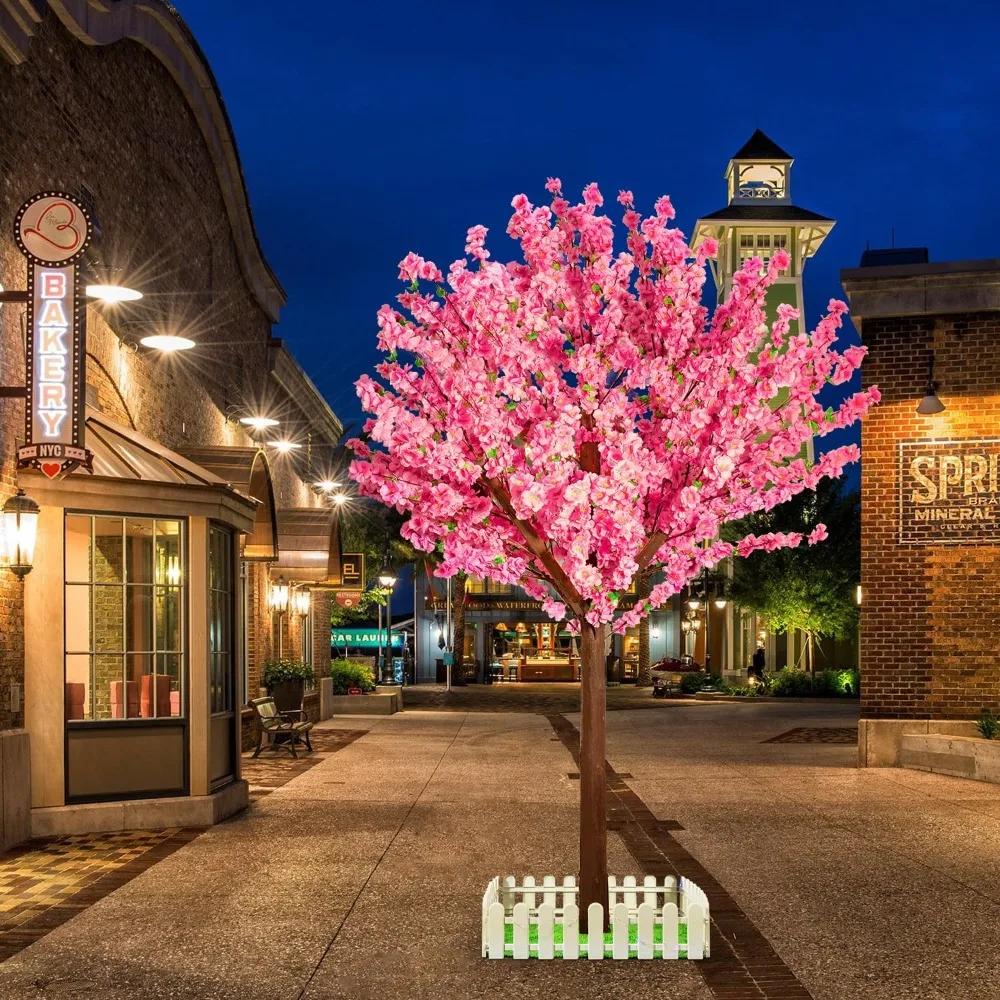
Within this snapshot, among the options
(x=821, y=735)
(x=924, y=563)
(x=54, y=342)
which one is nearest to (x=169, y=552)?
(x=54, y=342)

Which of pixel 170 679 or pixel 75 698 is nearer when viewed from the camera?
pixel 75 698

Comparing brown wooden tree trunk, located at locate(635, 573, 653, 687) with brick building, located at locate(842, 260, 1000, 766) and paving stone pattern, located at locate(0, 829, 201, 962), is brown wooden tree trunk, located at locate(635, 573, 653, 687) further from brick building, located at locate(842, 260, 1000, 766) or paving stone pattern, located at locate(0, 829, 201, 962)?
paving stone pattern, located at locate(0, 829, 201, 962)

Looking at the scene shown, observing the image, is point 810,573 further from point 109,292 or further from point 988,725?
point 109,292

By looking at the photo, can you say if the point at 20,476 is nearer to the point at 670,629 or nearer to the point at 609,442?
the point at 609,442

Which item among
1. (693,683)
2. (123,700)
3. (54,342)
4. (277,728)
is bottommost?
(693,683)

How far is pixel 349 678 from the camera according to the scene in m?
34.5

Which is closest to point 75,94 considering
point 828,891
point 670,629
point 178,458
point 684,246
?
point 178,458

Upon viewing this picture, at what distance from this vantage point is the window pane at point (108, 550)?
1323 centimetres

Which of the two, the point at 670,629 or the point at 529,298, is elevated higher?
the point at 529,298

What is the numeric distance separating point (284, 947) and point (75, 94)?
1008 centimetres

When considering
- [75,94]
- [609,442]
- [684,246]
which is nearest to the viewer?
[609,442]

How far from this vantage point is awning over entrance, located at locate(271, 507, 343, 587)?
2588 cm

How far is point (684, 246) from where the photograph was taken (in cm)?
859

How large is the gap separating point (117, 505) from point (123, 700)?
6.37 feet
